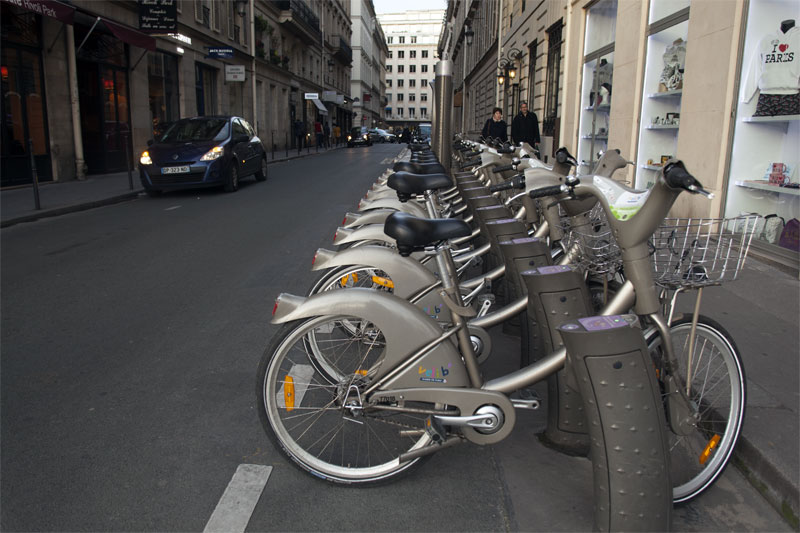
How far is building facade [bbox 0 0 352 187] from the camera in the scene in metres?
14.4

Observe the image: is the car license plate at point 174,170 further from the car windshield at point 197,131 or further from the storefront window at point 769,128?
the storefront window at point 769,128

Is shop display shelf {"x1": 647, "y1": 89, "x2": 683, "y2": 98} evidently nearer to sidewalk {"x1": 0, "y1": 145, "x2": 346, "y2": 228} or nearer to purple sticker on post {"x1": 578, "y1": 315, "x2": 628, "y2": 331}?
purple sticker on post {"x1": 578, "y1": 315, "x2": 628, "y2": 331}

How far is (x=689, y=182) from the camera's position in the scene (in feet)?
6.54

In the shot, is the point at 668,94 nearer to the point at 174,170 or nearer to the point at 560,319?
the point at 560,319

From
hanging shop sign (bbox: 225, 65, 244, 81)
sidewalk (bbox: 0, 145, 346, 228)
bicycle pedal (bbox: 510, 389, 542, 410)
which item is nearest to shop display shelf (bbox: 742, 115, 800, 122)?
bicycle pedal (bbox: 510, 389, 542, 410)

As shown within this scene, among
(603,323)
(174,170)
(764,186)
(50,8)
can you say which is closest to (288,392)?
(603,323)

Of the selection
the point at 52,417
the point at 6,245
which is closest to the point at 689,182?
the point at 52,417

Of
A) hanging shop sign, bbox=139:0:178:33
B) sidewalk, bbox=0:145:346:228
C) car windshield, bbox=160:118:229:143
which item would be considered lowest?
sidewalk, bbox=0:145:346:228

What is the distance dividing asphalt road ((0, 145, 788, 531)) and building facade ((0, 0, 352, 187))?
6364 mm

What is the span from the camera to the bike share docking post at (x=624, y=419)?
209cm

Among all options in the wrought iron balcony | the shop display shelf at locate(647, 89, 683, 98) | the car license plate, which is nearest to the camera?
the shop display shelf at locate(647, 89, 683, 98)

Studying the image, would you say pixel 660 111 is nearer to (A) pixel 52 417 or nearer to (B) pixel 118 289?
(B) pixel 118 289

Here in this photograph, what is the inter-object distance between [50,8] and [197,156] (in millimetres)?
4384

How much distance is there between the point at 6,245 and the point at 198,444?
6.64 meters
